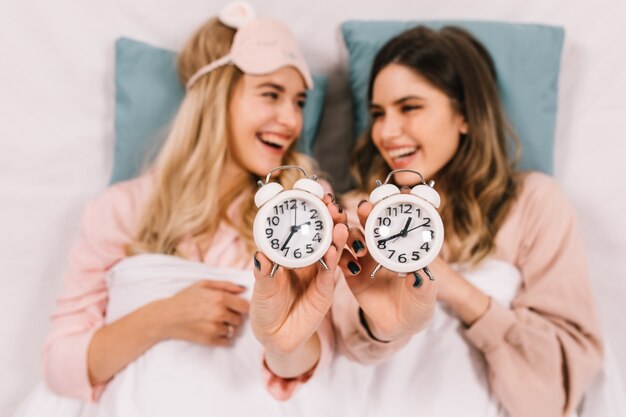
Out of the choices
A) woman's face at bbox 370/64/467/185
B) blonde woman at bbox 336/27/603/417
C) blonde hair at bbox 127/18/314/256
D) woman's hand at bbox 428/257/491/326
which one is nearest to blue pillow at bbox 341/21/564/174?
blonde woman at bbox 336/27/603/417

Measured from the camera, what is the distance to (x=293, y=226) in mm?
702

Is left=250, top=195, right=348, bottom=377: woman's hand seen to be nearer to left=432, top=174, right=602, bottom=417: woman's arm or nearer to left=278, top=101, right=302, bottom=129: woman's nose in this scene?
left=432, top=174, right=602, bottom=417: woman's arm

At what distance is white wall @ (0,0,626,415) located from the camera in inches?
51.4

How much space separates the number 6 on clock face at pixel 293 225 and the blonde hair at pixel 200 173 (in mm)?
428

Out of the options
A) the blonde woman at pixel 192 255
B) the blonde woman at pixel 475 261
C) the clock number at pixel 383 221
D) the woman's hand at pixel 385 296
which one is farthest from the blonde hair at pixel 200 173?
the clock number at pixel 383 221

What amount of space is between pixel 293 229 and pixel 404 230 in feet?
0.44

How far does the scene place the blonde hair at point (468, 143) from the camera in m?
1.16

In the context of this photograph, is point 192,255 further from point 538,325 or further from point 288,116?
point 538,325

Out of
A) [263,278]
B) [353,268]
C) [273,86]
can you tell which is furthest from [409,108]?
[263,278]

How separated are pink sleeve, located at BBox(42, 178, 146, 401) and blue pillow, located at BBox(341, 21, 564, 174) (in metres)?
0.58

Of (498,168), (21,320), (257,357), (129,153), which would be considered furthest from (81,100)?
(498,168)

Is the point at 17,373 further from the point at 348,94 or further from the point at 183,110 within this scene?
the point at 348,94

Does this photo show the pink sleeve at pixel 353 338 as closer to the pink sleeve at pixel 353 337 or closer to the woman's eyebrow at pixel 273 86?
the pink sleeve at pixel 353 337

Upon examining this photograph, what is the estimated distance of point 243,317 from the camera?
41.7 inches
